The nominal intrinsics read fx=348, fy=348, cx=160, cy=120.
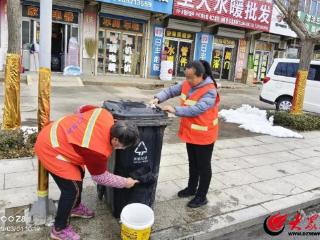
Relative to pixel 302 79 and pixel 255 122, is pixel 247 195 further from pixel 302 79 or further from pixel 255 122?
pixel 302 79

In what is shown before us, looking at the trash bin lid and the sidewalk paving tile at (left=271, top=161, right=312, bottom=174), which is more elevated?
the trash bin lid

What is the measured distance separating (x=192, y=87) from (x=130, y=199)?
1.36 m

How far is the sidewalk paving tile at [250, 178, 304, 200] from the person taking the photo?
15.2 feet

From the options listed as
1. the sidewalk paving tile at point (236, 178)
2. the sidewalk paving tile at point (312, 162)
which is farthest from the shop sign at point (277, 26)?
the sidewalk paving tile at point (236, 178)

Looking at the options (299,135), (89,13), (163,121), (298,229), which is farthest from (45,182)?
(89,13)

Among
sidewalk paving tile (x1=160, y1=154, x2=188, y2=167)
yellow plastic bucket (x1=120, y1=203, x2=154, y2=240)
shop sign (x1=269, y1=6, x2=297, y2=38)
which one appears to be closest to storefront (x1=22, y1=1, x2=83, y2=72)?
sidewalk paving tile (x1=160, y1=154, x2=188, y2=167)

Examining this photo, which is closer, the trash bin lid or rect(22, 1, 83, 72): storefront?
the trash bin lid

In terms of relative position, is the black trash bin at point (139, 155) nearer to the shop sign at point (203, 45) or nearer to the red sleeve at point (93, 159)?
the red sleeve at point (93, 159)

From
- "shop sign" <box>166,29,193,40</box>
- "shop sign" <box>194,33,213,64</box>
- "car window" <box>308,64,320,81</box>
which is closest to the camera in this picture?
"car window" <box>308,64,320,81</box>

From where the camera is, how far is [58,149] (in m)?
2.83

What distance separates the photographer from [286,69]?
34.8ft

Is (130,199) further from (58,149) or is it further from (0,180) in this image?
(0,180)

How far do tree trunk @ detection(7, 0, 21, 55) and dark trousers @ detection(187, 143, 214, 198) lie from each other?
369 centimetres

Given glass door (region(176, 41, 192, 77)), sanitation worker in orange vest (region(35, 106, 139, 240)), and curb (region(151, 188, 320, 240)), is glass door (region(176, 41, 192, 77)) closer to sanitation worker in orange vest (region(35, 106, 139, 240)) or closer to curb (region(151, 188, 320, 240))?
curb (region(151, 188, 320, 240))
